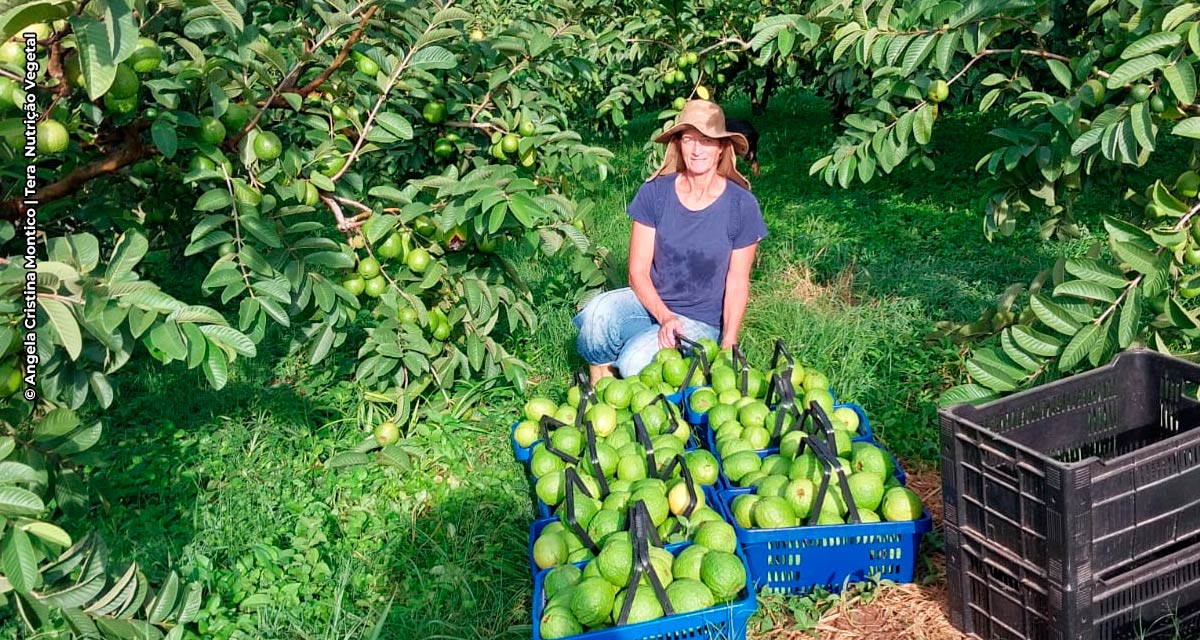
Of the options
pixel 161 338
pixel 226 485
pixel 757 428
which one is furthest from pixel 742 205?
pixel 161 338

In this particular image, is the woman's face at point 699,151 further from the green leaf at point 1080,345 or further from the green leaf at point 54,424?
the green leaf at point 54,424

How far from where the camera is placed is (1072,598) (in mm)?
1700

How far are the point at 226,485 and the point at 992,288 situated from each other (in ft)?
11.0

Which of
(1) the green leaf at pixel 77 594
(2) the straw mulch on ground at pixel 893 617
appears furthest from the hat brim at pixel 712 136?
(1) the green leaf at pixel 77 594

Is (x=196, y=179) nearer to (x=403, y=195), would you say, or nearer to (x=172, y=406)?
(x=403, y=195)

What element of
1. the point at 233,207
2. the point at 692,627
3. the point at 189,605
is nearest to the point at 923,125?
the point at 692,627

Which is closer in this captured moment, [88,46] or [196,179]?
[88,46]

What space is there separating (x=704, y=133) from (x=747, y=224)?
0.39m

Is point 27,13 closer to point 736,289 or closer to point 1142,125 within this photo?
point 1142,125

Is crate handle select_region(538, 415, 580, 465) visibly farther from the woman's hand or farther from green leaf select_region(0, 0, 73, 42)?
green leaf select_region(0, 0, 73, 42)

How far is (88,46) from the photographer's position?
132cm

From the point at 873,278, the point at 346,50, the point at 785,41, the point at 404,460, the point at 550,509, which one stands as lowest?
the point at 873,278

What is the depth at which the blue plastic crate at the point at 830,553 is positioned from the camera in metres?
2.08

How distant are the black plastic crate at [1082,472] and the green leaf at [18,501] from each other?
1.64m
